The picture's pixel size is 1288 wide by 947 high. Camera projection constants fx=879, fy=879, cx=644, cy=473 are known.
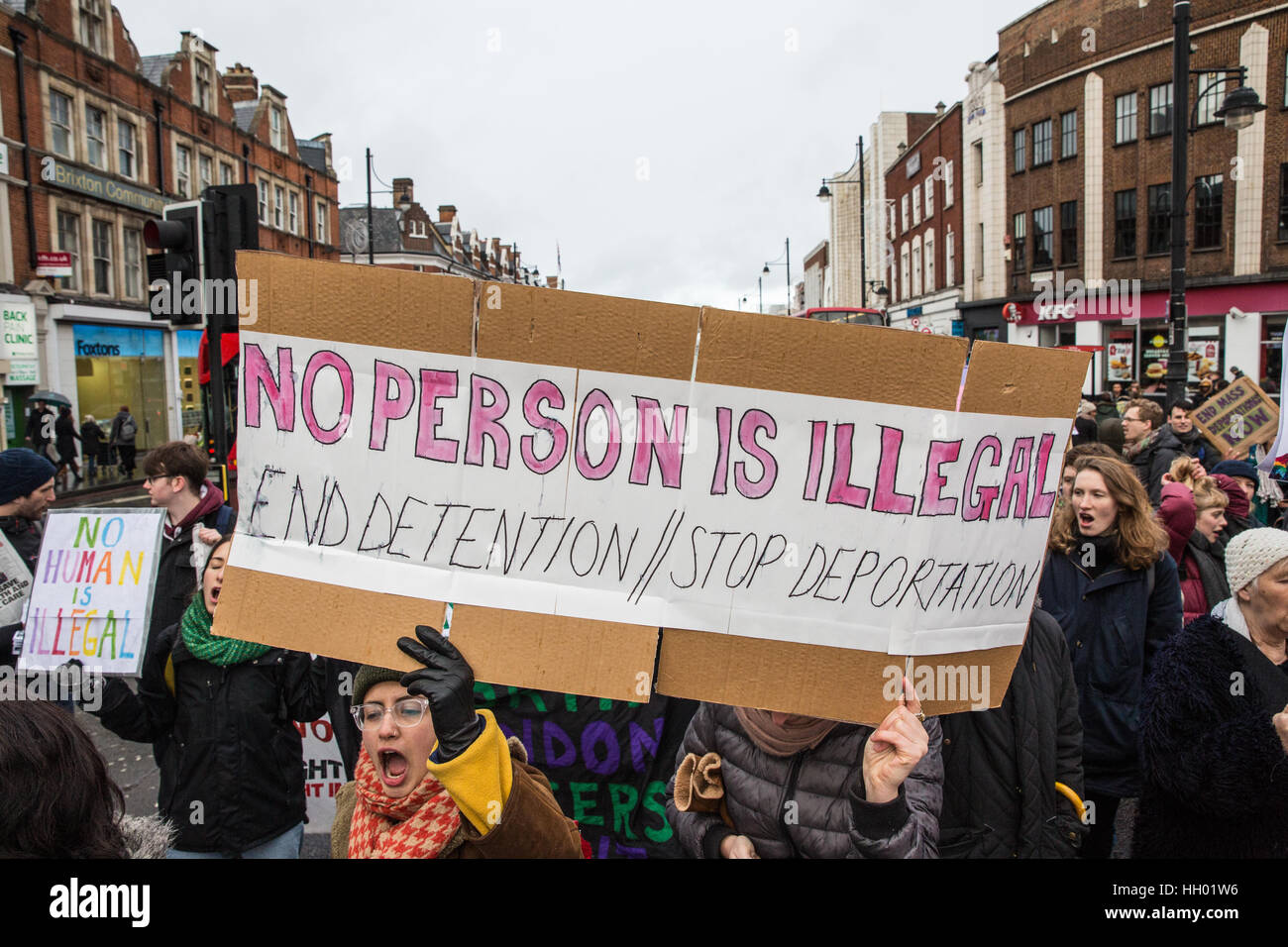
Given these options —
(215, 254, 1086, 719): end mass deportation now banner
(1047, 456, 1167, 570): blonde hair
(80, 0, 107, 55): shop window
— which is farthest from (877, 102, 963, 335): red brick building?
(215, 254, 1086, 719): end mass deportation now banner

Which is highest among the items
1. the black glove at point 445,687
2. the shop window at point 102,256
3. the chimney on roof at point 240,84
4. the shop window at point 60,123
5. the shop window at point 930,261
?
the chimney on roof at point 240,84

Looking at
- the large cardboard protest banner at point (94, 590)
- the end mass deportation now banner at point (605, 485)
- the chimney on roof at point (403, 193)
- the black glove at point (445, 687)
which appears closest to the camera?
the black glove at point (445, 687)

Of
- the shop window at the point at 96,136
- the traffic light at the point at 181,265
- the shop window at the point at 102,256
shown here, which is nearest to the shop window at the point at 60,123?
the shop window at the point at 96,136

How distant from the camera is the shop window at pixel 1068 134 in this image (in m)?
29.3

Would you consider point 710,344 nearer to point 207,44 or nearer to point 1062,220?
point 1062,220

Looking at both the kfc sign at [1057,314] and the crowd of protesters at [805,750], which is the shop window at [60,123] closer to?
the crowd of protesters at [805,750]

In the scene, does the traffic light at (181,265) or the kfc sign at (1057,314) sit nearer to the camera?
the traffic light at (181,265)

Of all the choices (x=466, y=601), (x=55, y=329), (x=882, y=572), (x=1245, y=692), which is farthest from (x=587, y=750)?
(x=55, y=329)

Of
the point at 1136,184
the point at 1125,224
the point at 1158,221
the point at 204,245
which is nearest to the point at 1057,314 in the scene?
the point at 1125,224

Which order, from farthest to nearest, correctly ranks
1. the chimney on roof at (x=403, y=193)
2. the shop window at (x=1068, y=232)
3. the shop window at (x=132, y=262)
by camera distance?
1. the chimney on roof at (x=403, y=193)
2. the shop window at (x=1068, y=232)
3. the shop window at (x=132, y=262)

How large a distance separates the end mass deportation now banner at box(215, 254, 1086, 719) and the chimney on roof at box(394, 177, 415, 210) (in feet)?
194

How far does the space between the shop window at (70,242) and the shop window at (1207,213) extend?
32.1 meters
